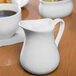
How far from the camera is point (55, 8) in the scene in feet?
A: 2.81

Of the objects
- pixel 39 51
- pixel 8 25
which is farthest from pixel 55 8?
pixel 39 51

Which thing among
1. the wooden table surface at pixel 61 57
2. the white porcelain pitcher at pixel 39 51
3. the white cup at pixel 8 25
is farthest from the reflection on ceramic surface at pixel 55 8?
the white porcelain pitcher at pixel 39 51

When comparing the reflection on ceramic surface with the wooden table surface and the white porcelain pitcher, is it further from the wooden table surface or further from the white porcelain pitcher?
the white porcelain pitcher

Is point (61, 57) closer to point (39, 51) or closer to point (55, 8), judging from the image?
point (39, 51)

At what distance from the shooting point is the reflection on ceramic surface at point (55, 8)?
854 millimetres

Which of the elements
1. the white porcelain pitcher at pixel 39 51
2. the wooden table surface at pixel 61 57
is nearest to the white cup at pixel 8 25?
the wooden table surface at pixel 61 57

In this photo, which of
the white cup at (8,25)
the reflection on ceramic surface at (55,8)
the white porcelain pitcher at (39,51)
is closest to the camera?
the white porcelain pitcher at (39,51)

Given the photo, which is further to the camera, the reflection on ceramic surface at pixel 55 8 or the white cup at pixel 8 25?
the reflection on ceramic surface at pixel 55 8

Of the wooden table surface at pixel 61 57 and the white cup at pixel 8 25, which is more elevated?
the white cup at pixel 8 25

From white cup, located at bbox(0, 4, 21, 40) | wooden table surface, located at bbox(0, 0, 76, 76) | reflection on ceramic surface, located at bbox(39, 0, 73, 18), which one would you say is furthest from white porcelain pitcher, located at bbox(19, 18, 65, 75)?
reflection on ceramic surface, located at bbox(39, 0, 73, 18)

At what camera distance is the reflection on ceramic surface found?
2.80 feet

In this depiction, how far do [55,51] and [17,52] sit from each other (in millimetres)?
148

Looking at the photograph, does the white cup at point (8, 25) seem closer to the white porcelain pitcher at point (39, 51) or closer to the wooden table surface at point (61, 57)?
the wooden table surface at point (61, 57)

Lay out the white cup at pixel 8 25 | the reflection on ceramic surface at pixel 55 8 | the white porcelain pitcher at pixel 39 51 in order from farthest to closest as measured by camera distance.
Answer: the reflection on ceramic surface at pixel 55 8
the white cup at pixel 8 25
the white porcelain pitcher at pixel 39 51
